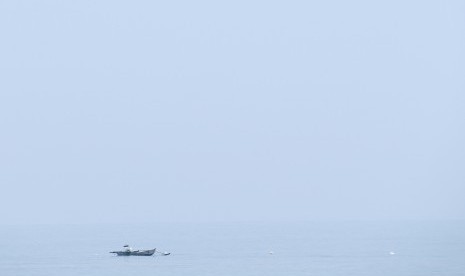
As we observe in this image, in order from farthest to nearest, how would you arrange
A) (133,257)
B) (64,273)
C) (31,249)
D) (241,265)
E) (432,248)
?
(31,249)
(432,248)
(133,257)
(241,265)
(64,273)

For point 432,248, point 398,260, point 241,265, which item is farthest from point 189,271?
point 432,248

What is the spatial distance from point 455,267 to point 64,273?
1506 inches

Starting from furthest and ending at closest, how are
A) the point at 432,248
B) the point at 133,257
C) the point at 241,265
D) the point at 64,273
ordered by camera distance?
the point at 432,248 < the point at 133,257 < the point at 241,265 < the point at 64,273

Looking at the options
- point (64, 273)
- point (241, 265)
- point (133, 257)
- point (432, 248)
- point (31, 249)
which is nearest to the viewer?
point (64, 273)

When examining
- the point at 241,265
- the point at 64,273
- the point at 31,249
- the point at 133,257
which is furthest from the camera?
the point at 31,249

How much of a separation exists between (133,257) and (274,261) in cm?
1633

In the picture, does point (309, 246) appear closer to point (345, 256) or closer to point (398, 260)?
point (345, 256)

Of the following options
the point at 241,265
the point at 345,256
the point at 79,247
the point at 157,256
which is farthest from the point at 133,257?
the point at 79,247

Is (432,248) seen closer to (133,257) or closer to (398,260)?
(398,260)

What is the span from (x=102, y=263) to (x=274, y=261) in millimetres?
19094

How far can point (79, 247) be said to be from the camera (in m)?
146

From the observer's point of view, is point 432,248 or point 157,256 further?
point 432,248

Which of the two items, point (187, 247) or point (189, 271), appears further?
point (187, 247)

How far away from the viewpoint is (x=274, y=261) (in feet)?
360
